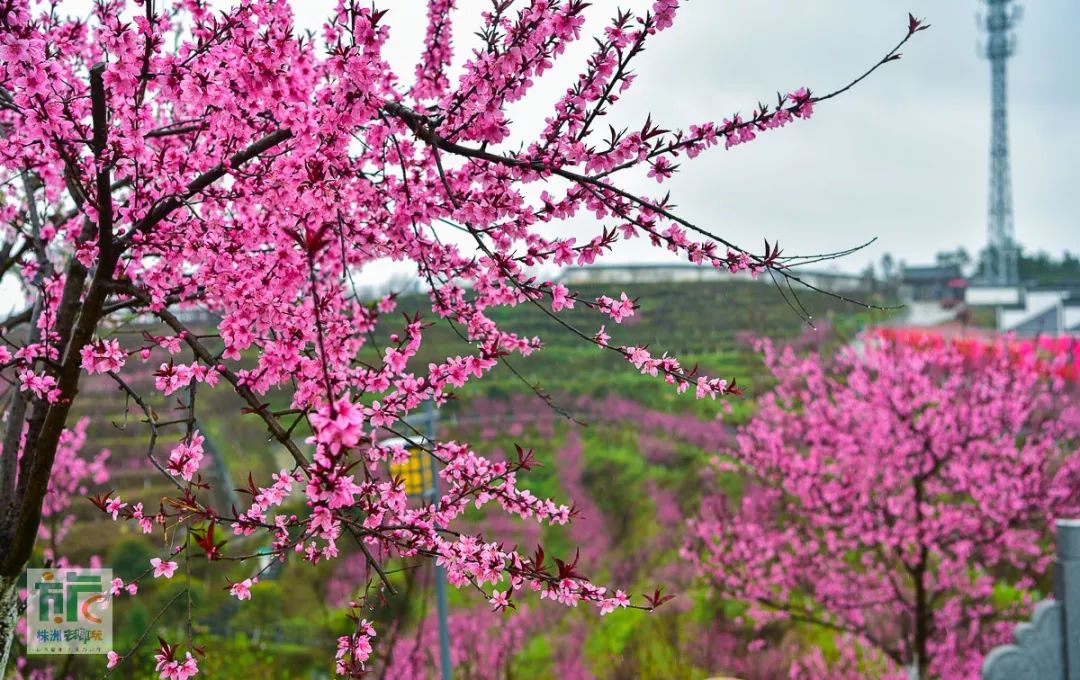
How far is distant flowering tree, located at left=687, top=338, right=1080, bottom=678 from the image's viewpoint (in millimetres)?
8656

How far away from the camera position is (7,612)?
2.81 m

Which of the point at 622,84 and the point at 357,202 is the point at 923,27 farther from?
the point at 357,202

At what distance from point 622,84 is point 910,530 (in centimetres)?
760

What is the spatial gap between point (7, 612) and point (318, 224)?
1.95 meters

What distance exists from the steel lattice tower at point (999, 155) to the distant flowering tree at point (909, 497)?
1728cm

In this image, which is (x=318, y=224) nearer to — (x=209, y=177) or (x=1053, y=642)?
(x=209, y=177)

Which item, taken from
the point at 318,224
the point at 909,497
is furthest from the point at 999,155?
the point at 318,224

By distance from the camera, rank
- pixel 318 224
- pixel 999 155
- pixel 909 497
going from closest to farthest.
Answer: pixel 318 224
pixel 909 497
pixel 999 155

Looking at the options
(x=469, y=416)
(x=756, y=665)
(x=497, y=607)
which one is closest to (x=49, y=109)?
(x=497, y=607)

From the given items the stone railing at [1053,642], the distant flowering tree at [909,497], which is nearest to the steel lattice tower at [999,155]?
the distant flowering tree at [909,497]

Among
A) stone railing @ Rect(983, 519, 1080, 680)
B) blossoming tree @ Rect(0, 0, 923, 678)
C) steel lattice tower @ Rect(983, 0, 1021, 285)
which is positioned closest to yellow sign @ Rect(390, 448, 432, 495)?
blossoming tree @ Rect(0, 0, 923, 678)

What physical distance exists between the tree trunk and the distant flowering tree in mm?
7865

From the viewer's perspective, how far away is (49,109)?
232 centimetres

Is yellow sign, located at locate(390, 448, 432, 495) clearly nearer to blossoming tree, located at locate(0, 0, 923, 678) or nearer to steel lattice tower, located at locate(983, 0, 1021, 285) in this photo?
blossoming tree, located at locate(0, 0, 923, 678)
